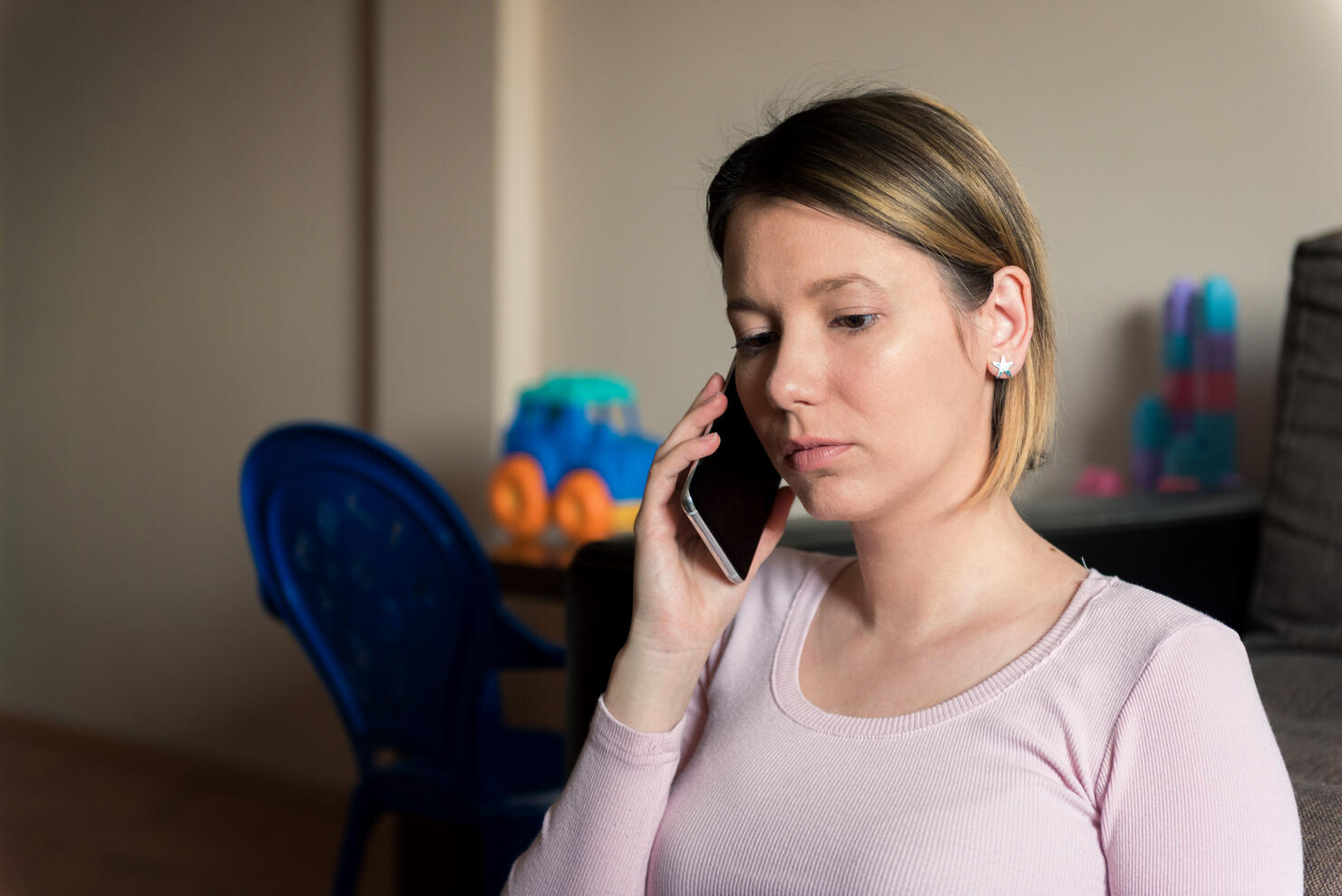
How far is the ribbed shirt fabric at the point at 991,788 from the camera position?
75cm

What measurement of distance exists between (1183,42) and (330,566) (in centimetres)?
154

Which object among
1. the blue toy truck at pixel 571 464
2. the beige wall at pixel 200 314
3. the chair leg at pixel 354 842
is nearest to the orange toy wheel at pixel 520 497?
the blue toy truck at pixel 571 464

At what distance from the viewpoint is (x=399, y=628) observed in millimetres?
1774

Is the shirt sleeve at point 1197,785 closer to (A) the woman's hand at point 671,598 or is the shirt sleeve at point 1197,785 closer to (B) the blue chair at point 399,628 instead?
(A) the woman's hand at point 671,598

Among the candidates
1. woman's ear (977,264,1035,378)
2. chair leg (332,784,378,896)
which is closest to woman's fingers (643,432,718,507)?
woman's ear (977,264,1035,378)

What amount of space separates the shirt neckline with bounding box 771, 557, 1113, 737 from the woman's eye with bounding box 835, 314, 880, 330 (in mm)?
242

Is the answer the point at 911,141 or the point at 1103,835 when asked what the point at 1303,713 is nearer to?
the point at 1103,835

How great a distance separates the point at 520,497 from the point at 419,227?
41.6 inches

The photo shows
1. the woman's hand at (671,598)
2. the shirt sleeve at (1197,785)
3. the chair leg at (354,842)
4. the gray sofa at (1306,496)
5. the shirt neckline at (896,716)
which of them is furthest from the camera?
the chair leg at (354,842)

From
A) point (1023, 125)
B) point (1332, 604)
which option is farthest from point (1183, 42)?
point (1332, 604)

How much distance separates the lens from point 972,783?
0.82 m

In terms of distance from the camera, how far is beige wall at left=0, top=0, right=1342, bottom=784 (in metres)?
1.98

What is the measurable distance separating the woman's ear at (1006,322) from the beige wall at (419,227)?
14.8 inches

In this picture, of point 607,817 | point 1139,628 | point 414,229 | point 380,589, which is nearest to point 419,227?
point 414,229
